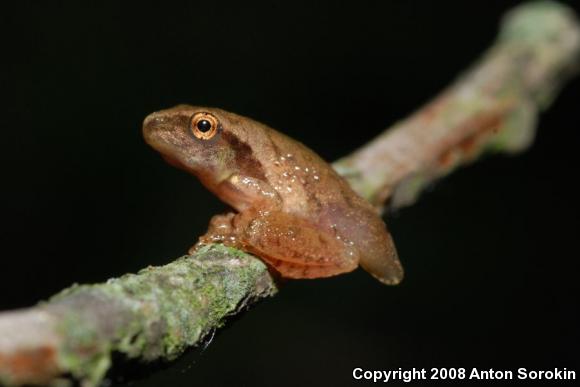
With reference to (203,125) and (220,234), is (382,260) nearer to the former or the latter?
(220,234)

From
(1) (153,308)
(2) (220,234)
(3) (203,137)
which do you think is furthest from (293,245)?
(1) (153,308)

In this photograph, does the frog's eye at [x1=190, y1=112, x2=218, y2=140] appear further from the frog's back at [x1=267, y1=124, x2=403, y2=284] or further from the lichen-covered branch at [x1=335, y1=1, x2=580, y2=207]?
the lichen-covered branch at [x1=335, y1=1, x2=580, y2=207]

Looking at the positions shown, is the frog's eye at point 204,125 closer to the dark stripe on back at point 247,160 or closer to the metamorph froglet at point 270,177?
the metamorph froglet at point 270,177

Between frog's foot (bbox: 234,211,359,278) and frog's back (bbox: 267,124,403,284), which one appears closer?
frog's foot (bbox: 234,211,359,278)

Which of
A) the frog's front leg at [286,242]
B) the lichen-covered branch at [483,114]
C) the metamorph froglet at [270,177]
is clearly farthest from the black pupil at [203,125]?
the lichen-covered branch at [483,114]

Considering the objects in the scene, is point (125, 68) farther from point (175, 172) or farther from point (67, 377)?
point (67, 377)

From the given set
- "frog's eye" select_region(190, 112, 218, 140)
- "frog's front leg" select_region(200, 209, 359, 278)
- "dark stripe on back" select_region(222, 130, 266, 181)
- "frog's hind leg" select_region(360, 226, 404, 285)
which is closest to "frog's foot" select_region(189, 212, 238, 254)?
"frog's front leg" select_region(200, 209, 359, 278)

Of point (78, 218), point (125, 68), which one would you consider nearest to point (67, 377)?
point (78, 218)
